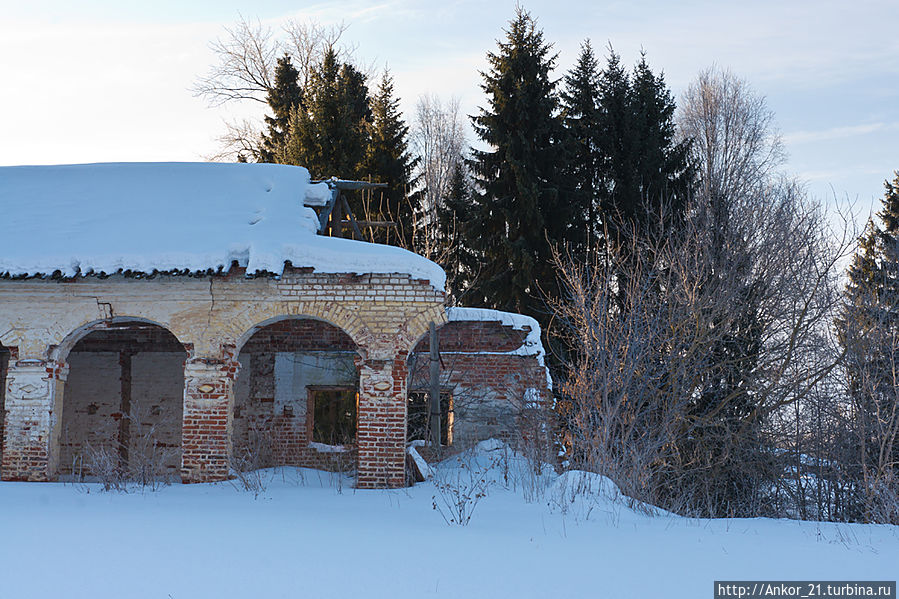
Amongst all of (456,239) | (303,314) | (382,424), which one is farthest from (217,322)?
(456,239)

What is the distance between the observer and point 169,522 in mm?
7535

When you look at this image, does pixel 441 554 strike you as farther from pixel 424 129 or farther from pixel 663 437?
pixel 424 129

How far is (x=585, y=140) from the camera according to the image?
75.8 ft

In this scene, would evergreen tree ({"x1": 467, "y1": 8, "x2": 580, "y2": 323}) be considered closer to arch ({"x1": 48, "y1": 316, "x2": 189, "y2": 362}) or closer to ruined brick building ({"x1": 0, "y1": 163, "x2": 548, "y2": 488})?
ruined brick building ({"x1": 0, "y1": 163, "x2": 548, "y2": 488})

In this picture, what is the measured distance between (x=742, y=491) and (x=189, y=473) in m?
9.56

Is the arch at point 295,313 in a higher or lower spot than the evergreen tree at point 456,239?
lower

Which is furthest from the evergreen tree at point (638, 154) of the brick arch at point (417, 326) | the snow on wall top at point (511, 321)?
the brick arch at point (417, 326)

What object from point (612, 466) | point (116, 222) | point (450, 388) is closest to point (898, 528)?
point (612, 466)

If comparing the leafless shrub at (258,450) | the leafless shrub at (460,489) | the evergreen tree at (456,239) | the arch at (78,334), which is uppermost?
the evergreen tree at (456,239)

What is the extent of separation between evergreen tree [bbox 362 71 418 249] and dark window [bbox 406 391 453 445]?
30.4ft

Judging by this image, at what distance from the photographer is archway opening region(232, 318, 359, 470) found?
13.6 meters

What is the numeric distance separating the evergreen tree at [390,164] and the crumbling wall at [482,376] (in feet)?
34.4

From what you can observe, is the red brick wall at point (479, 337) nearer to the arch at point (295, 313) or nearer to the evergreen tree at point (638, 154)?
the arch at point (295, 313)

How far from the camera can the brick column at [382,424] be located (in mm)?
10391
